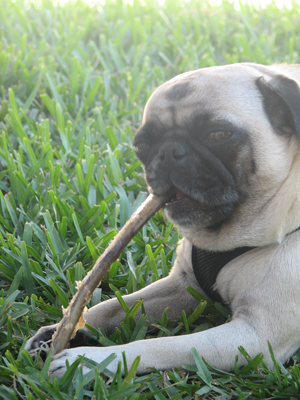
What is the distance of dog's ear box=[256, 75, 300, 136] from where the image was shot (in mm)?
2139

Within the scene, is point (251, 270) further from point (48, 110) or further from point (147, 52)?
point (147, 52)

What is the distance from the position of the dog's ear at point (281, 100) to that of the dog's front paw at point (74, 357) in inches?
51.4

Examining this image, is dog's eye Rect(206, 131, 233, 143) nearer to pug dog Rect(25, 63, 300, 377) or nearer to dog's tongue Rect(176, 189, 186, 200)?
pug dog Rect(25, 63, 300, 377)

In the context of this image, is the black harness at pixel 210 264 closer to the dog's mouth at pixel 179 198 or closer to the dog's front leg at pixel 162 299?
the dog's front leg at pixel 162 299

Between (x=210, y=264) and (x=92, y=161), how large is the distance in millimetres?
1441

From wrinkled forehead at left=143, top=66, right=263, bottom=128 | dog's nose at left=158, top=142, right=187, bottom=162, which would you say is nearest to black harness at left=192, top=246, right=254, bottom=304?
dog's nose at left=158, top=142, right=187, bottom=162

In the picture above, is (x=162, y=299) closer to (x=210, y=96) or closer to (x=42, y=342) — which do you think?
(x=42, y=342)

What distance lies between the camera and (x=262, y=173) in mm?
2217

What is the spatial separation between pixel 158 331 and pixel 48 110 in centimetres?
289

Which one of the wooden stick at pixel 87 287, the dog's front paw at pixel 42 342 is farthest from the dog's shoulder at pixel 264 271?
the dog's front paw at pixel 42 342

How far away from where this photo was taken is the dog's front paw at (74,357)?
2043 millimetres

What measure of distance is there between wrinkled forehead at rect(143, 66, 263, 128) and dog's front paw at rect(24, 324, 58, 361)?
116 cm

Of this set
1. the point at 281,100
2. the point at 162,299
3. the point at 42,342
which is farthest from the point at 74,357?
the point at 281,100

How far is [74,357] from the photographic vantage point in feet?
6.85
